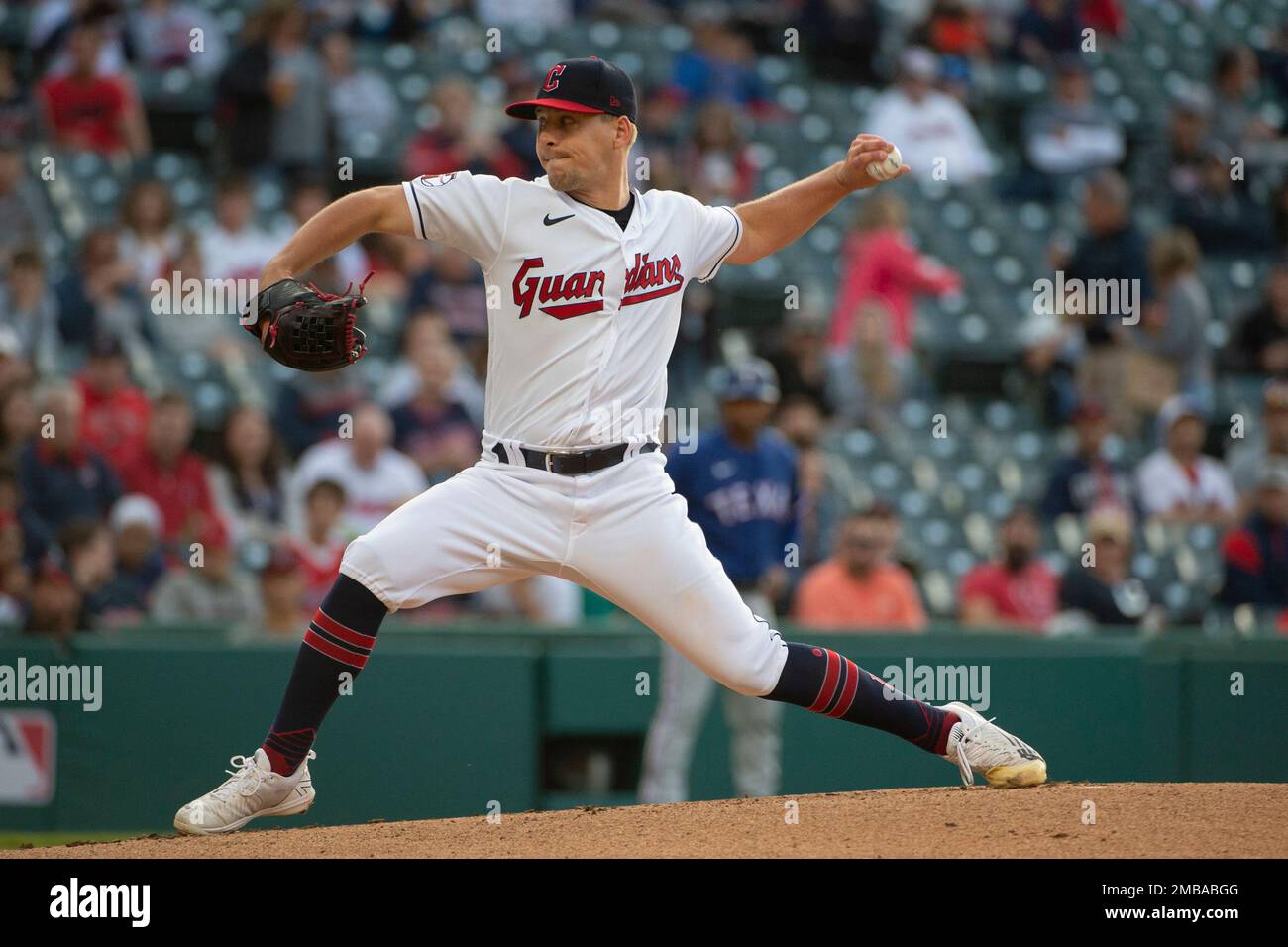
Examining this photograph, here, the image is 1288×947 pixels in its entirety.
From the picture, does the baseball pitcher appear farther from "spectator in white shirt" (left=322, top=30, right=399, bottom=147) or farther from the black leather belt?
"spectator in white shirt" (left=322, top=30, right=399, bottom=147)

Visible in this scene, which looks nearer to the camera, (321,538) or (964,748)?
(964,748)

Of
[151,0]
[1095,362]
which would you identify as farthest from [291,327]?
[151,0]

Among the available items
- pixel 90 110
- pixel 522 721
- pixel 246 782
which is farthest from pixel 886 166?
pixel 90 110

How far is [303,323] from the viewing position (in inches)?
165

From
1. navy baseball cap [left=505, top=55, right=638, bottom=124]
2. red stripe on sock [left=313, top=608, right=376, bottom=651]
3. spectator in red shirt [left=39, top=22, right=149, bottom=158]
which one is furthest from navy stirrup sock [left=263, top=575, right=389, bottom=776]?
spectator in red shirt [left=39, top=22, right=149, bottom=158]

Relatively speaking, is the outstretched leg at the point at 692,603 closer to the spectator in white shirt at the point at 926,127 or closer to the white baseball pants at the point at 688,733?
the white baseball pants at the point at 688,733

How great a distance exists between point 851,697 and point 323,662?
1.43 metres

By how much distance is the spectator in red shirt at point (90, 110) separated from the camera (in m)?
11.2

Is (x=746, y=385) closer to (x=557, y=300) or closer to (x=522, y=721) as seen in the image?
(x=522, y=721)

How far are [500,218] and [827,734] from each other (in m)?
3.87

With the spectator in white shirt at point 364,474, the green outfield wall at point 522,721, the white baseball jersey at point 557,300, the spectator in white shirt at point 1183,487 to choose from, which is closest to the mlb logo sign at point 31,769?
the green outfield wall at point 522,721

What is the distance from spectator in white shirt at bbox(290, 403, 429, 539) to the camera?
8.52 meters

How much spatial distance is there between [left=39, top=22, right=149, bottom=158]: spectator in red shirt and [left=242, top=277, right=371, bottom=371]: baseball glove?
7688 mm

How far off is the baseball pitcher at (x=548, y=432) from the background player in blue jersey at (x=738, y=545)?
269 centimetres
